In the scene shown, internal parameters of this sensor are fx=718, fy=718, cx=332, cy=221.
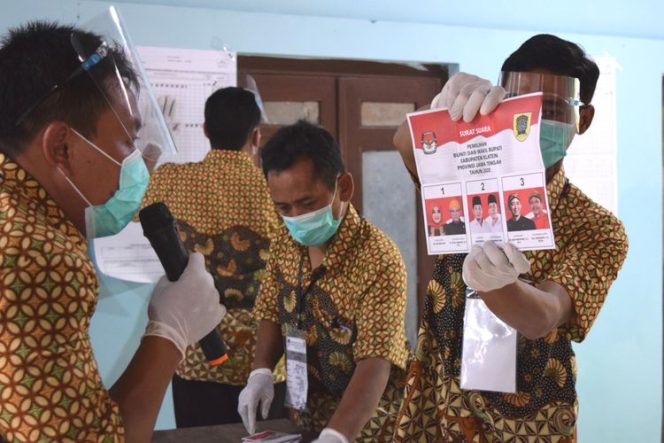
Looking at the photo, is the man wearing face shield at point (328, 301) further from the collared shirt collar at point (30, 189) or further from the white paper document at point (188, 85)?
the white paper document at point (188, 85)

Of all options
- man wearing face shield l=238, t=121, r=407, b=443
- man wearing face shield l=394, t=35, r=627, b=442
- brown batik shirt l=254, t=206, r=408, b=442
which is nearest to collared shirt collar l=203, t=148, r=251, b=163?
man wearing face shield l=238, t=121, r=407, b=443

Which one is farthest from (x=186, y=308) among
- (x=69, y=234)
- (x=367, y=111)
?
(x=367, y=111)

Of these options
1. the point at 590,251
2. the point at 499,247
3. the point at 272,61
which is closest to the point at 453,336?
the point at 590,251

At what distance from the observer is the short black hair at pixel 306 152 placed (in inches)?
79.8

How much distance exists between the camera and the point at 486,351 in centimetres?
143

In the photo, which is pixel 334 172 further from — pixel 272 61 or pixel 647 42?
pixel 647 42

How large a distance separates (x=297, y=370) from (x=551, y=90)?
1.00 meters

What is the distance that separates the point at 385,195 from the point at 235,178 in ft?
4.17

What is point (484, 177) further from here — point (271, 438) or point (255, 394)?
point (255, 394)

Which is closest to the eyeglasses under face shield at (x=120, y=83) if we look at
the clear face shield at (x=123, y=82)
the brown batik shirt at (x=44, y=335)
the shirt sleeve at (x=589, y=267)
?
the clear face shield at (x=123, y=82)

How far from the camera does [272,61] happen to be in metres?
3.53

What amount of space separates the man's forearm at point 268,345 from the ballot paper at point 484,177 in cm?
98

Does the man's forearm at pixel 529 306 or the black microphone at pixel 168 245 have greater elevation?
the black microphone at pixel 168 245

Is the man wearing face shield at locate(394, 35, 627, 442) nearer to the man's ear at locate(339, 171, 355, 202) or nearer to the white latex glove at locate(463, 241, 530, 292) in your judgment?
the white latex glove at locate(463, 241, 530, 292)
